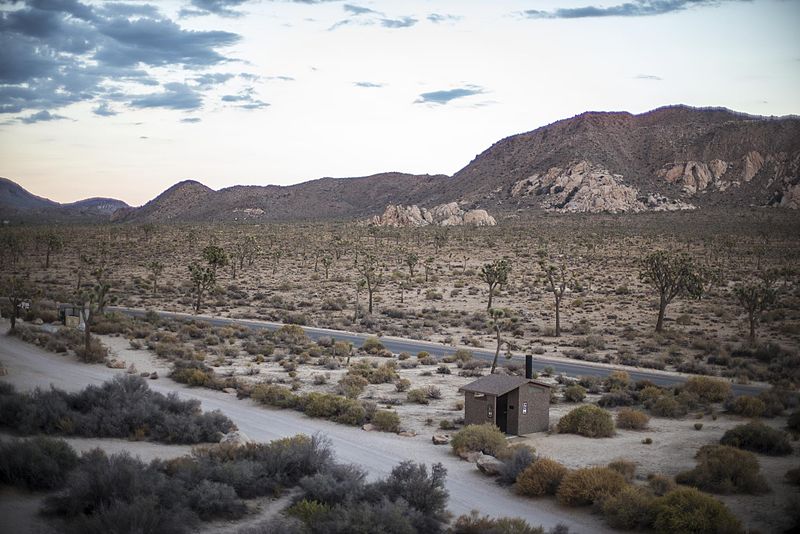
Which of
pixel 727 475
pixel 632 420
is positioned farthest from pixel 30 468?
pixel 632 420

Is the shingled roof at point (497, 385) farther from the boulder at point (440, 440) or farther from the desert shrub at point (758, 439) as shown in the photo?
the desert shrub at point (758, 439)

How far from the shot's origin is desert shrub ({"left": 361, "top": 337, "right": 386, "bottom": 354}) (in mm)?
45809

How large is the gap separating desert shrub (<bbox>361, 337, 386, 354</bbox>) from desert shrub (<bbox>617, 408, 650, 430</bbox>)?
20.1 meters

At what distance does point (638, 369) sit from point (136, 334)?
105ft

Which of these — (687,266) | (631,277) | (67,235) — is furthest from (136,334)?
(67,235)

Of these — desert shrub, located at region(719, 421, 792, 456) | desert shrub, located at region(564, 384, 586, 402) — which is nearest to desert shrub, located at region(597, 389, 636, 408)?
desert shrub, located at region(564, 384, 586, 402)

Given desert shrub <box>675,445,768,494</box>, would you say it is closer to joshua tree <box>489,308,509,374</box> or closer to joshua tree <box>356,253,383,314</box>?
joshua tree <box>489,308,509,374</box>

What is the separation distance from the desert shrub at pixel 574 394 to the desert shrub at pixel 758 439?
873cm

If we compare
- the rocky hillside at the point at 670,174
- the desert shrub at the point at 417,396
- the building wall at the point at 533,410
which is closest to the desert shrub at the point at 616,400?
the building wall at the point at 533,410

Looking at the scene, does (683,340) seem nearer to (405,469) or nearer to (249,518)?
(405,469)

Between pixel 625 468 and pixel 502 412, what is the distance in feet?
22.7

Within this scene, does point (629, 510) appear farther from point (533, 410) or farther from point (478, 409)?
point (478, 409)

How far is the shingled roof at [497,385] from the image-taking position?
27.1m

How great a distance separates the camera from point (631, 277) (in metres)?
80.8
